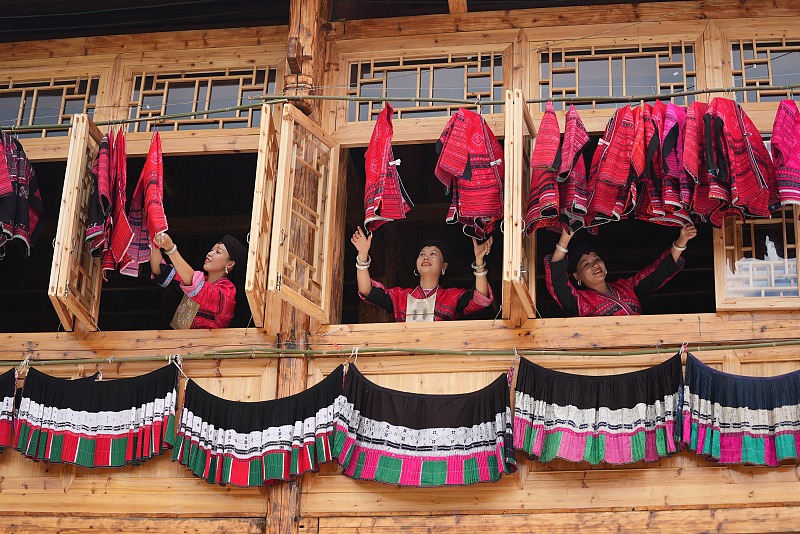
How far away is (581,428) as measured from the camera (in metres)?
6.84

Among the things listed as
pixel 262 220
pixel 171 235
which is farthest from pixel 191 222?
pixel 262 220

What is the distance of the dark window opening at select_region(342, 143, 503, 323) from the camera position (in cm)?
941

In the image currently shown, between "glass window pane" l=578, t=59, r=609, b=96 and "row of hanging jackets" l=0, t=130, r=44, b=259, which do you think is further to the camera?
"glass window pane" l=578, t=59, r=609, b=96

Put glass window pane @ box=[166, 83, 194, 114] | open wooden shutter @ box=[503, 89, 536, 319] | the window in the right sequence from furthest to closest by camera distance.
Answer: glass window pane @ box=[166, 83, 194, 114], the window, open wooden shutter @ box=[503, 89, 536, 319]

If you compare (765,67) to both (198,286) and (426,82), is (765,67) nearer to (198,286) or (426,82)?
(426,82)

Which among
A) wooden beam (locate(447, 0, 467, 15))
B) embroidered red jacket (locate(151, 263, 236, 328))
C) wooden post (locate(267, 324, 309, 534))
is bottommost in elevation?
wooden post (locate(267, 324, 309, 534))

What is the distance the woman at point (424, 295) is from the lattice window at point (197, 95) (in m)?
1.32

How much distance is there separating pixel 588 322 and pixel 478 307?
747 millimetres

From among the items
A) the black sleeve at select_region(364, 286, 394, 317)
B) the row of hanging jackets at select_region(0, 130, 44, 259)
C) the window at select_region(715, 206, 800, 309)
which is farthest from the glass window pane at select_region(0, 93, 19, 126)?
the window at select_region(715, 206, 800, 309)

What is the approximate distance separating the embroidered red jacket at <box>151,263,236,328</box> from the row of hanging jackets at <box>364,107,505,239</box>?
1.10 m

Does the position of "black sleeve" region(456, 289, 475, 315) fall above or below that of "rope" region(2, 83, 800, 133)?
below

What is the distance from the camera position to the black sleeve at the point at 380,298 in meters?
7.82

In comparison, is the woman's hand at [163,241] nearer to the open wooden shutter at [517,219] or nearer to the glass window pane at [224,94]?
the glass window pane at [224,94]

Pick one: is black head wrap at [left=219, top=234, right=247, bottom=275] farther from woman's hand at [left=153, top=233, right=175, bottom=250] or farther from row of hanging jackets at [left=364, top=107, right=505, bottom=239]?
row of hanging jackets at [left=364, top=107, right=505, bottom=239]
